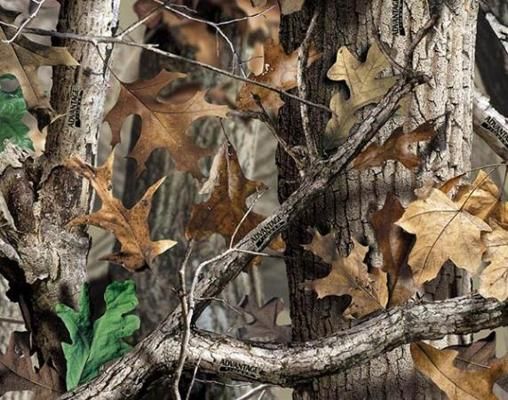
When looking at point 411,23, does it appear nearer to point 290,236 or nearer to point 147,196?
point 290,236

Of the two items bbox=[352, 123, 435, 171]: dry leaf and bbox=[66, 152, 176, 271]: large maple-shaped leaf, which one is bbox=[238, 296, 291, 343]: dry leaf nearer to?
bbox=[66, 152, 176, 271]: large maple-shaped leaf

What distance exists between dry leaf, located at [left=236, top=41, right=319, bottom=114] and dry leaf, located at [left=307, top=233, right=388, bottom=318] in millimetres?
315

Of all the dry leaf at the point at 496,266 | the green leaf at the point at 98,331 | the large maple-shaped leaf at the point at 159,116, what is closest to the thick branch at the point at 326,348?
the dry leaf at the point at 496,266

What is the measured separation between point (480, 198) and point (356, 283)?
0.26m

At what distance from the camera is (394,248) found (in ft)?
5.70

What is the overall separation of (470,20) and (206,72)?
2.36 metres

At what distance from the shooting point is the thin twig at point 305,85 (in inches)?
69.6

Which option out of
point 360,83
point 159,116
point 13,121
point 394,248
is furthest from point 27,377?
point 360,83

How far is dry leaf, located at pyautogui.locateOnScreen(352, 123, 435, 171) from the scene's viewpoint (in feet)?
5.63

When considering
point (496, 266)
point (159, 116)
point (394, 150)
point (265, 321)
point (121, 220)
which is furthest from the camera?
point (265, 321)

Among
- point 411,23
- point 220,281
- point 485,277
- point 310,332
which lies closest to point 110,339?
point 220,281

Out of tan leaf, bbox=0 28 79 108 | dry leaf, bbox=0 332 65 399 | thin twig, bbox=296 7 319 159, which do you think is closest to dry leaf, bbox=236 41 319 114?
thin twig, bbox=296 7 319 159

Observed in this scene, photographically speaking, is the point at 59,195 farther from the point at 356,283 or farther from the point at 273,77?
the point at 356,283

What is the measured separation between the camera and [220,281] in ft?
5.53
